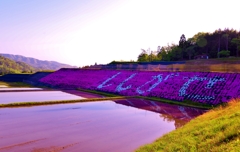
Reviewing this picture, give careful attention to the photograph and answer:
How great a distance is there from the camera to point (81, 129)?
15.9 m

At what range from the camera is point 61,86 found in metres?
54.4

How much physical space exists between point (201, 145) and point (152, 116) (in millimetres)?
12701

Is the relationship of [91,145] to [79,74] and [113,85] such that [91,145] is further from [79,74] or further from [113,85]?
[79,74]

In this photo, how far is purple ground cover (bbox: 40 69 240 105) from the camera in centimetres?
2765

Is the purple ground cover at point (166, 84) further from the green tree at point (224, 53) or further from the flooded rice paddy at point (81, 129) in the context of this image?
the green tree at point (224, 53)

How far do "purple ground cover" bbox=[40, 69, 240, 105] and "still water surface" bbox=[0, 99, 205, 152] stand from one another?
271 inches

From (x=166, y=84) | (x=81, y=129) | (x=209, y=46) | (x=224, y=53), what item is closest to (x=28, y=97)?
Result: (x=81, y=129)

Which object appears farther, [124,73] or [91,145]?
[124,73]

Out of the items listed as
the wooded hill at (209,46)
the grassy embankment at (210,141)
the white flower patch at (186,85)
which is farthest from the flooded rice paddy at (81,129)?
the wooded hill at (209,46)

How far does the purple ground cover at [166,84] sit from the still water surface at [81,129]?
6.87 metres

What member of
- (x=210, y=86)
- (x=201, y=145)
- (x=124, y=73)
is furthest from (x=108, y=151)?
(x=124, y=73)

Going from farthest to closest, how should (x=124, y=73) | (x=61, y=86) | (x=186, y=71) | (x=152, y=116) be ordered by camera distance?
(x=61, y=86) < (x=124, y=73) < (x=186, y=71) < (x=152, y=116)

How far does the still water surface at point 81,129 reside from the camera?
12.4 m

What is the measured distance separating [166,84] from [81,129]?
72.7 ft
